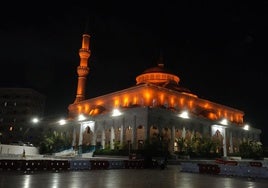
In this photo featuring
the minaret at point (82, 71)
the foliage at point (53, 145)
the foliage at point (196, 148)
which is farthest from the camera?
the minaret at point (82, 71)

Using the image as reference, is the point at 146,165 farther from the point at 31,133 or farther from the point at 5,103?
the point at 5,103

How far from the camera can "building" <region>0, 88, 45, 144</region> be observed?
96500 mm

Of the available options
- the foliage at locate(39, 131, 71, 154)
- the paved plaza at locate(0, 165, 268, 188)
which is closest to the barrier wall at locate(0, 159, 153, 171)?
the paved plaza at locate(0, 165, 268, 188)

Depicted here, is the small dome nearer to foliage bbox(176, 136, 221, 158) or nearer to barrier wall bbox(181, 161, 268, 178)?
foliage bbox(176, 136, 221, 158)

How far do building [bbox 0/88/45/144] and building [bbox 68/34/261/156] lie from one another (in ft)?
97.3

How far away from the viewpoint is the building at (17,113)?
317 ft

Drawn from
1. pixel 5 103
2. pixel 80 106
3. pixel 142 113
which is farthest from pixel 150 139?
pixel 5 103

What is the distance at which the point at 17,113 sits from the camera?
99.0m

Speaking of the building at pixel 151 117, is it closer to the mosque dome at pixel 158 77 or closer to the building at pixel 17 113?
the mosque dome at pixel 158 77

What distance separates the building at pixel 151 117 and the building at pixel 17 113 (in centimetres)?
2965

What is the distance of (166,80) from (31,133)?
51990mm

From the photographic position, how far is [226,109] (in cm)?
7394

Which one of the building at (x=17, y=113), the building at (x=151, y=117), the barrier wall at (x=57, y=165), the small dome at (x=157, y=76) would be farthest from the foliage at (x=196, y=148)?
the building at (x=17, y=113)

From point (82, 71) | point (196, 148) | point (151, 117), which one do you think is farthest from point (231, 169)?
point (82, 71)
